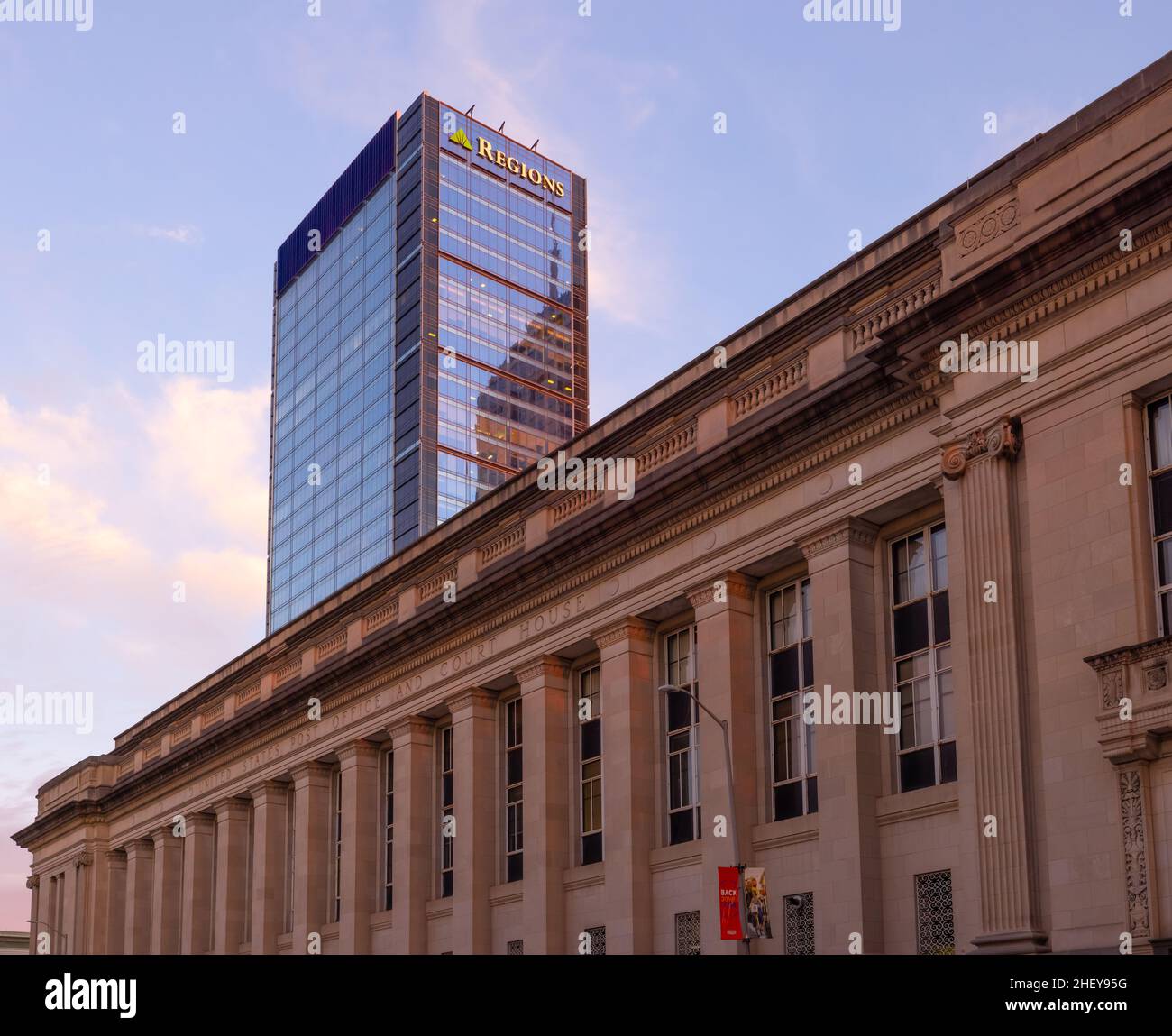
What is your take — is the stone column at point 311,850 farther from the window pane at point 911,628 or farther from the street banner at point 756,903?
the window pane at point 911,628

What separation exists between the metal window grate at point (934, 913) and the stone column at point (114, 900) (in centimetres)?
5221

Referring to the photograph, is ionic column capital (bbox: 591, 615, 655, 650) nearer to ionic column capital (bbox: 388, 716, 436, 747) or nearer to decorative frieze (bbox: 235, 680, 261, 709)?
ionic column capital (bbox: 388, 716, 436, 747)

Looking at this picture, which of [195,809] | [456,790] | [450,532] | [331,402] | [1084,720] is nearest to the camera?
[1084,720]

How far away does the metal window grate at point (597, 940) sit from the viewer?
3888cm

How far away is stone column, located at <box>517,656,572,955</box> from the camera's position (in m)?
40.6

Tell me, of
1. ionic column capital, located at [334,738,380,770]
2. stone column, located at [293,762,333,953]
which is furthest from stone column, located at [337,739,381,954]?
stone column, located at [293,762,333,953]

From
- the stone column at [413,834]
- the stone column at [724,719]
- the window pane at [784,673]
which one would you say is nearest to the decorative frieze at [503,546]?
the stone column at [413,834]

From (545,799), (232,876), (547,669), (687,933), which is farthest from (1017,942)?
(232,876)

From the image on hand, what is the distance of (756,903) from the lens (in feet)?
94.4

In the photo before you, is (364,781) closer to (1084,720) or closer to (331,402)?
(1084,720)

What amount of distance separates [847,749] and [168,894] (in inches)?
1747

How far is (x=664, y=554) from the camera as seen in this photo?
38.3m
